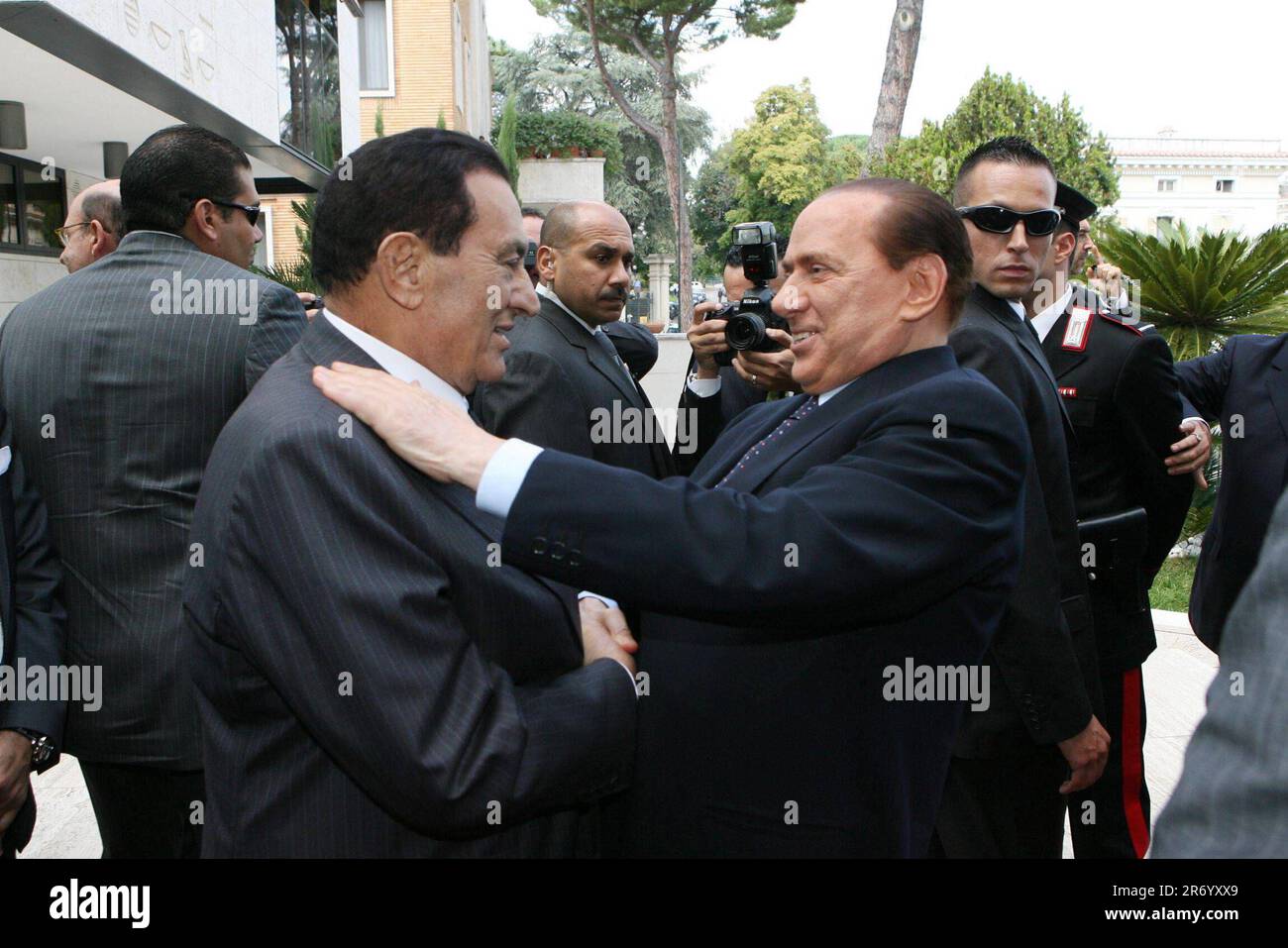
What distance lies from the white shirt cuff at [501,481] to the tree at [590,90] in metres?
56.4

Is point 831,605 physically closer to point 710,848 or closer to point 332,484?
point 710,848

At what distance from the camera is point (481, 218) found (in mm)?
1873

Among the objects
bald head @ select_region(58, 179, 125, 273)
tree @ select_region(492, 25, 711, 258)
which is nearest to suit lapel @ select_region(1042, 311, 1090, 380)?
bald head @ select_region(58, 179, 125, 273)

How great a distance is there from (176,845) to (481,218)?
191cm

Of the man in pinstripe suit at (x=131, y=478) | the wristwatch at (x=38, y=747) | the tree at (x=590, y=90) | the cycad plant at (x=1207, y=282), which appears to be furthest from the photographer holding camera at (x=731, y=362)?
the tree at (x=590, y=90)

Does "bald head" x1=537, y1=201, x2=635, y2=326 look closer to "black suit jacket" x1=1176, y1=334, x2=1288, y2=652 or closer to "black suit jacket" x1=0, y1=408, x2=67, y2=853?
"black suit jacket" x1=0, y1=408, x2=67, y2=853

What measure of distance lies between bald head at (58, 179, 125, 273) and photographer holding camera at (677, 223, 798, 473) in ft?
6.98

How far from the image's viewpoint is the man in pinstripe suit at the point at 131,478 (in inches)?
107

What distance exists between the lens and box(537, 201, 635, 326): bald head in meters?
→ 4.12

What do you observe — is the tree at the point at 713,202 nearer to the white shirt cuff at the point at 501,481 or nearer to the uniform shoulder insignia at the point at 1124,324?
the uniform shoulder insignia at the point at 1124,324

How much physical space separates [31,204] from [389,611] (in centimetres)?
1244

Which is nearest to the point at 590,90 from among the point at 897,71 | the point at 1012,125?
the point at 1012,125
